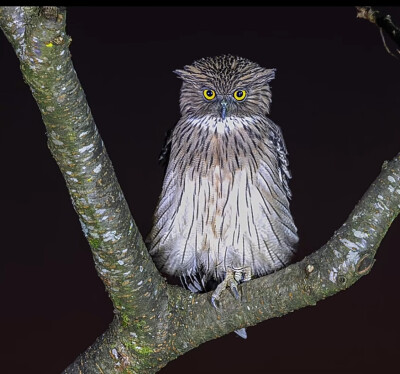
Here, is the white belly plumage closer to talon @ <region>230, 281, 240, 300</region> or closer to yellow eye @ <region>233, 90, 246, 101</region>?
yellow eye @ <region>233, 90, 246, 101</region>

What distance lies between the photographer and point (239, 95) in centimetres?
247

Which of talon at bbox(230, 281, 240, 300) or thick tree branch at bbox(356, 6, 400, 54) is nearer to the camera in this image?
thick tree branch at bbox(356, 6, 400, 54)

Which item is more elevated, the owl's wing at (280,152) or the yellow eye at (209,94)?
the yellow eye at (209,94)

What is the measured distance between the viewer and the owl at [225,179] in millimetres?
2451

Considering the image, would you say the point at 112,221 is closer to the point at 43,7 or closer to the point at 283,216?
the point at 43,7

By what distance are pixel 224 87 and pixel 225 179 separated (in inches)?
13.4

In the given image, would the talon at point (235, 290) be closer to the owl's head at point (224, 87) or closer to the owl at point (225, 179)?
the owl at point (225, 179)

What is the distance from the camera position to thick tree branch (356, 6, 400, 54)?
67.7 inches

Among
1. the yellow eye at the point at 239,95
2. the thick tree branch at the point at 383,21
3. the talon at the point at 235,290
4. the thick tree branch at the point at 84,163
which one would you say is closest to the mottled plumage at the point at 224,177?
Result: the yellow eye at the point at 239,95

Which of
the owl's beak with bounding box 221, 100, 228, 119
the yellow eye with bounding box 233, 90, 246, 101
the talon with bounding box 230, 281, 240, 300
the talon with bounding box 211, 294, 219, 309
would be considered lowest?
the talon with bounding box 211, 294, 219, 309

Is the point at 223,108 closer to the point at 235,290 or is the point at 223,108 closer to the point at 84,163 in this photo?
the point at 235,290

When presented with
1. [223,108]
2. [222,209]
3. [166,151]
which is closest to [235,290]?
[222,209]

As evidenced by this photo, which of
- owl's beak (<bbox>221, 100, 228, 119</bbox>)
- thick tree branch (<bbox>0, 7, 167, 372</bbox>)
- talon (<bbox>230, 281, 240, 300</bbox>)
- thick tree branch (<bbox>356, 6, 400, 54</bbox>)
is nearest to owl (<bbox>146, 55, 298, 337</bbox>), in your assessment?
owl's beak (<bbox>221, 100, 228, 119</bbox>)

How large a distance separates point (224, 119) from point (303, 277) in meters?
0.78
